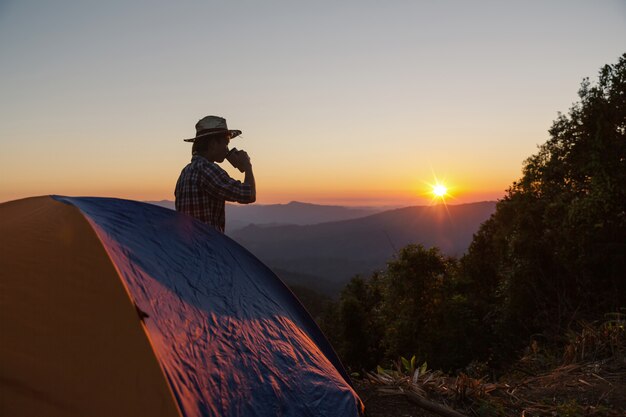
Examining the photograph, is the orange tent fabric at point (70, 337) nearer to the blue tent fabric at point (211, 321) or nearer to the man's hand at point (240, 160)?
the blue tent fabric at point (211, 321)

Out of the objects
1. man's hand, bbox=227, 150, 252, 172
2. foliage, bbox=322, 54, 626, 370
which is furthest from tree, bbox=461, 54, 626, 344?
man's hand, bbox=227, 150, 252, 172

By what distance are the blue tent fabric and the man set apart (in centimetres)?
70

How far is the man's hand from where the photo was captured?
5079mm

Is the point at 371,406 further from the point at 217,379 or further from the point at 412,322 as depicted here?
the point at 412,322

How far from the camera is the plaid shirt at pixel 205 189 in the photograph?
4.73 m

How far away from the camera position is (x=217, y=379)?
2.95m

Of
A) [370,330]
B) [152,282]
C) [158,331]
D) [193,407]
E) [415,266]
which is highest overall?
[152,282]

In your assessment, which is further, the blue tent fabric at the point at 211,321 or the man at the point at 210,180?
the man at the point at 210,180

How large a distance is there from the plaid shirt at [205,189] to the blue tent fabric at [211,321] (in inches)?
27.0

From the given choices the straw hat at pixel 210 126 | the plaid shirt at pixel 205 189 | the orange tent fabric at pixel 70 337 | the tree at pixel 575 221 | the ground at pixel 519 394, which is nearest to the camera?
the orange tent fabric at pixel 70 337

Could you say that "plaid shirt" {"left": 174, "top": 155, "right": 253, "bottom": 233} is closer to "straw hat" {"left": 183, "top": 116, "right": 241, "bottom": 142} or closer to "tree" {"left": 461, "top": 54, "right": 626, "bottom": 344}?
"straw hat" {"left": 183, "top": 116, "right": 241, "bottom": 142}

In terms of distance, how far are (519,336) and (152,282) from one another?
69.9 ft

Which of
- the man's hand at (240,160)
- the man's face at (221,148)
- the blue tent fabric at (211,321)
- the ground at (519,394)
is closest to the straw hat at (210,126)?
the man's face at (221,148)

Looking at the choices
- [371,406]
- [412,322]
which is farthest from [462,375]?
[412,322]
